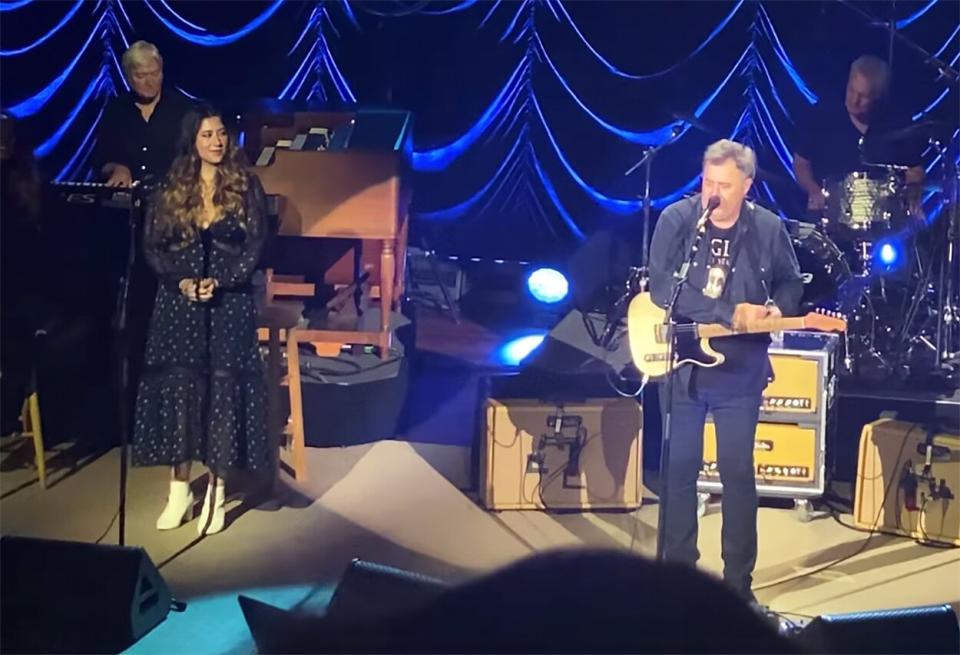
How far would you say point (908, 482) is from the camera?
182 inches

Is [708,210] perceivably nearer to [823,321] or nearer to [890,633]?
[823,321]

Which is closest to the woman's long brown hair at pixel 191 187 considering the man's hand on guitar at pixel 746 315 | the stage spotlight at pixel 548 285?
the man's hand on guitar at pixel 746 315

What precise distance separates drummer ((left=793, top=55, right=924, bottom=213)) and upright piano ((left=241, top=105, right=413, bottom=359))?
195 centimetres

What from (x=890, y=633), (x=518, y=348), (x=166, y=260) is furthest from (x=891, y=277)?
(x=890, y=633)

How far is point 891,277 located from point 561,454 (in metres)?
2.06

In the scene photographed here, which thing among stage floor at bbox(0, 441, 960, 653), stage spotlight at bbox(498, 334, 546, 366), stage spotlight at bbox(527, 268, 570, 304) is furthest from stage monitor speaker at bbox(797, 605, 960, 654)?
stage spotlight at bbox(527, 268, 570, 304)

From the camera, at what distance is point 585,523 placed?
15.4 ft

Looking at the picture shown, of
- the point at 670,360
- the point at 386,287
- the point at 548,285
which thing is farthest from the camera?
the point at 548,285

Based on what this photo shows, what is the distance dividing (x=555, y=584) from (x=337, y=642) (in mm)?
137

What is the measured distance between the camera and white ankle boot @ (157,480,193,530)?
4465 millimetres

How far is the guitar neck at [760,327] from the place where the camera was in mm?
3551

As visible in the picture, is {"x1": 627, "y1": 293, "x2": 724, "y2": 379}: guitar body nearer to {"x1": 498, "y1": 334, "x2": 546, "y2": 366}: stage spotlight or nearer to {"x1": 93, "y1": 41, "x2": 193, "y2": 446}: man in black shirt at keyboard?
{"x1": 93, "y1": 41, "x2": 193, "y2": 446}: man in black shirt at keyboard

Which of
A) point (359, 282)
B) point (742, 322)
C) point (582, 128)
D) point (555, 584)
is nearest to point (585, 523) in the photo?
point (742, 322)

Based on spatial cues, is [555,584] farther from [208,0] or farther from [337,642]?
[208,0]
